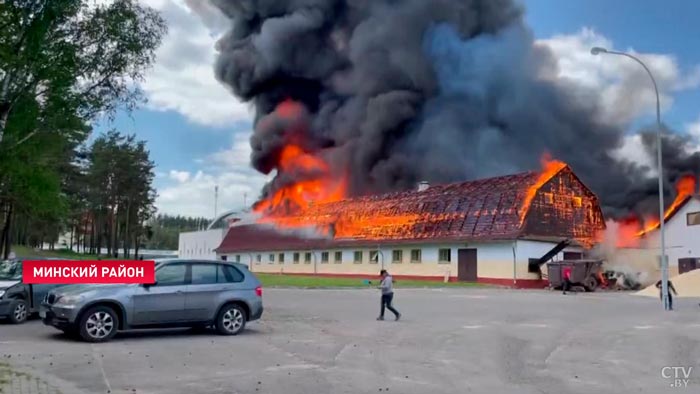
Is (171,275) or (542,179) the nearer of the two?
(171,275)

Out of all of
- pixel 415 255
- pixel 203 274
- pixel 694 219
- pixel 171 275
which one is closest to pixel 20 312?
pixel 171 275

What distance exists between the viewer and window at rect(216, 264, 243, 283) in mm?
13062

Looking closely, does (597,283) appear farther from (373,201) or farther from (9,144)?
(9,144)

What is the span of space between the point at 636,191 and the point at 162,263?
38.1 meters

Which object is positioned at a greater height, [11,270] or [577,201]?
[577,201]

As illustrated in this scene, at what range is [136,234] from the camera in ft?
240

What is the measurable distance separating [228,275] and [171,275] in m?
1.21

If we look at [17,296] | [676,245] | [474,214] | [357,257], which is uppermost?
[474,214]

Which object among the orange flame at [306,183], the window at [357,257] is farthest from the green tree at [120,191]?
the window at [357,257]

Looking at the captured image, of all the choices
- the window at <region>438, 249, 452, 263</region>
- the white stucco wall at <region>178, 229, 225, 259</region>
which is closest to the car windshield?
the window at <region>438, 249, 452, 263</region>

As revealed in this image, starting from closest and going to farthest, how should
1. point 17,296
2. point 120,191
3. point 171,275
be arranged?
point 171,275 → point 17,296 → point 120,191

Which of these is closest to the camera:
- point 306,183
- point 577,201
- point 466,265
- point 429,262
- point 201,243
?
point 466,265

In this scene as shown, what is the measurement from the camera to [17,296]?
1405 cm

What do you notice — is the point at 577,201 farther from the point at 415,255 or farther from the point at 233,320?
the point at 233,320
